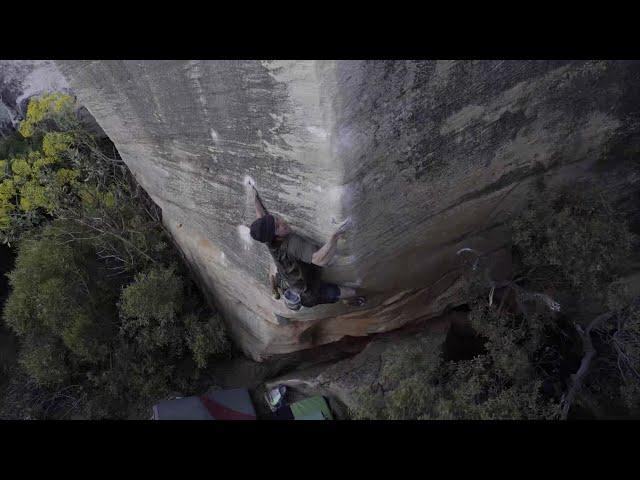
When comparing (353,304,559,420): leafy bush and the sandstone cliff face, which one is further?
(353,304,559,420): leafy bush

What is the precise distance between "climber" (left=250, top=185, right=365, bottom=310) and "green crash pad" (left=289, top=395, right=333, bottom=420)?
75.9 inches

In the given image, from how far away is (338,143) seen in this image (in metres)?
4.30

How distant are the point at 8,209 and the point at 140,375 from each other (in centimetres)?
407

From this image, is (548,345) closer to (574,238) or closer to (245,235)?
(574,238)

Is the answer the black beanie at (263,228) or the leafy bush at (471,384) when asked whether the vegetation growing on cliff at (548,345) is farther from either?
the black beanie at (263,228)

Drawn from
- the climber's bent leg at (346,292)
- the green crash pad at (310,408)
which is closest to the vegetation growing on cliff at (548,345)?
the climber's bent leg at (346,292)

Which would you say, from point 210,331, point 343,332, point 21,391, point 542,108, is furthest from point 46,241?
point 542,108

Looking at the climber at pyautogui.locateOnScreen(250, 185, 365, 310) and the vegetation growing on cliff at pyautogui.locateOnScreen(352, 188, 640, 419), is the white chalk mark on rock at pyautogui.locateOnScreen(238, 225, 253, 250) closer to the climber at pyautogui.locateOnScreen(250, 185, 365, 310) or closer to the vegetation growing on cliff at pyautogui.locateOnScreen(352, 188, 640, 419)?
the climber at pyautogui.locateOnScreen(250, 185, 365, 310)

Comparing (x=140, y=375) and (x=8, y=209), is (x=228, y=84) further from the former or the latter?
(x=8, y=209)

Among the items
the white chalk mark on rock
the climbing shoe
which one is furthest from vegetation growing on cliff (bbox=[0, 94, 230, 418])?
the climbing shoe

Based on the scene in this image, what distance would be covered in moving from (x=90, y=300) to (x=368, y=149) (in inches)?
259

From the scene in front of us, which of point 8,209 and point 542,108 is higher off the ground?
point 542,108

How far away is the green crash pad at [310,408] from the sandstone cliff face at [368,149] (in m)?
1.15

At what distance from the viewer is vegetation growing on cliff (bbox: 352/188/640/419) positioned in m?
5.23
